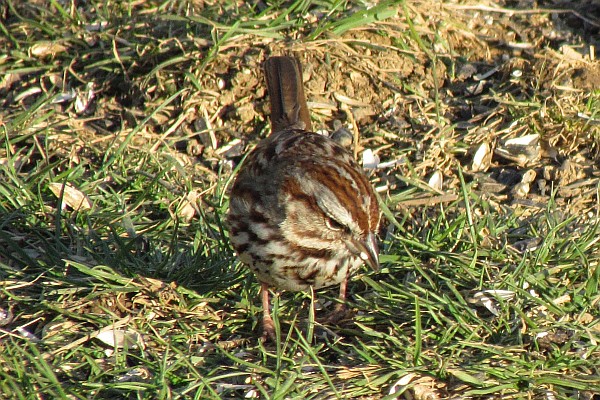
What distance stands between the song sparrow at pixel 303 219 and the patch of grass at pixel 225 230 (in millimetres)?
267

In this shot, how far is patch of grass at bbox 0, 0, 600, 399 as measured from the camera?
4113 mm

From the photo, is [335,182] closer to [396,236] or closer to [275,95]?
[396,236]

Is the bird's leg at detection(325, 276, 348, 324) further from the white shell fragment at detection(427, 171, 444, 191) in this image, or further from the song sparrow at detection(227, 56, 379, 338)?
the white shell fragment at detection(427, 171, 444, 191)

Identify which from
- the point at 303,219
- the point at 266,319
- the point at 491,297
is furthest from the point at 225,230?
the point at 491,297

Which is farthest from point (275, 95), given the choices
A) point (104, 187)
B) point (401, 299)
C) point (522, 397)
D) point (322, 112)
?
point (522, 397)

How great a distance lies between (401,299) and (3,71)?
3219 millimetres

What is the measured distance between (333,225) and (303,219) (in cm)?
15

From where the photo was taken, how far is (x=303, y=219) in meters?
4.31

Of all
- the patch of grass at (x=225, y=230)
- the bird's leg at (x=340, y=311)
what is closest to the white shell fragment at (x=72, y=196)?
the patch of grass at (x=225, y=230)

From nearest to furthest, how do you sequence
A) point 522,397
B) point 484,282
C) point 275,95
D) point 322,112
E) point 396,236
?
point 522,397 → point 484,282 → point 396,236 → point 275,95 → point 322,112

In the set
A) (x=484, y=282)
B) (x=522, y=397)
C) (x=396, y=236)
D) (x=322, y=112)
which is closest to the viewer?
(x=522, y=397)

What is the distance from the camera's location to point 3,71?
20.6 ft

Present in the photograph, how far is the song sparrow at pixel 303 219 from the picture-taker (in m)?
4.22

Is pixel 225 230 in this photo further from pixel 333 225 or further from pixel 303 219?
pixel 333 225
